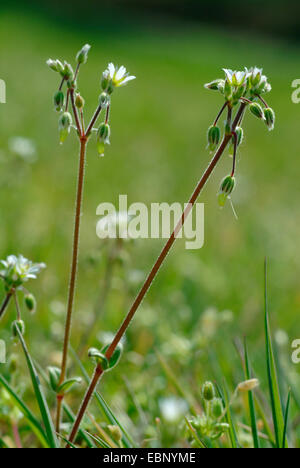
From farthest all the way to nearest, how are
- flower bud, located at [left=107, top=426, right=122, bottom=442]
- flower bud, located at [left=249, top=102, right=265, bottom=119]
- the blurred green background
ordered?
the blurred green background, flower bud, located at [left=107, top=426, right=122, bottom=442], flower bud, located at [left=249, top=102, right=265, bottom=119]

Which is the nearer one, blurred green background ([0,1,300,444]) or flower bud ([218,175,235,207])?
flower bud ([218,175,235,207])

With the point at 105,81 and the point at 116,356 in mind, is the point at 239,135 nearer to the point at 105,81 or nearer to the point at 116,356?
the point at 105,81

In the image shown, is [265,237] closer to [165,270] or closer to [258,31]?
[165,270]

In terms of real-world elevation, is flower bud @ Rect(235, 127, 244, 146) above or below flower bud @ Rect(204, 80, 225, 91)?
below

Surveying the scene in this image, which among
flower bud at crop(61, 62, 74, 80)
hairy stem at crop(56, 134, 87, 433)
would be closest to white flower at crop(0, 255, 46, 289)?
hairy stem at crop(56, 134, 87, 433)

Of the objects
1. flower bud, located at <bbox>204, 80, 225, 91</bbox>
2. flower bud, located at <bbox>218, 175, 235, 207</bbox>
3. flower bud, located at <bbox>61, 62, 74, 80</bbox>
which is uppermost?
flower bud, located at <bbox>61, 62, 74, 80</bbox>

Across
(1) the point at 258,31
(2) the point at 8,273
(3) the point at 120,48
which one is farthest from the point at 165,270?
(1) the point at 258,31

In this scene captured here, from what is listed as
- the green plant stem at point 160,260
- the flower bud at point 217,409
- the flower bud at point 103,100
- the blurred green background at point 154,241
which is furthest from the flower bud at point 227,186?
the blurred green background at point 154,241

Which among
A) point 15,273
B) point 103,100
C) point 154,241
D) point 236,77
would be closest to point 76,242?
point 15,273

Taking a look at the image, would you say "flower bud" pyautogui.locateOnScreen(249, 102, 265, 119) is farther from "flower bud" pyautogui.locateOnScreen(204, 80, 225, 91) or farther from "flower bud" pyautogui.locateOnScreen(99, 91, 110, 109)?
"flower bud" pyautogui.locateOnScreen(99, 91, 110, 109)
